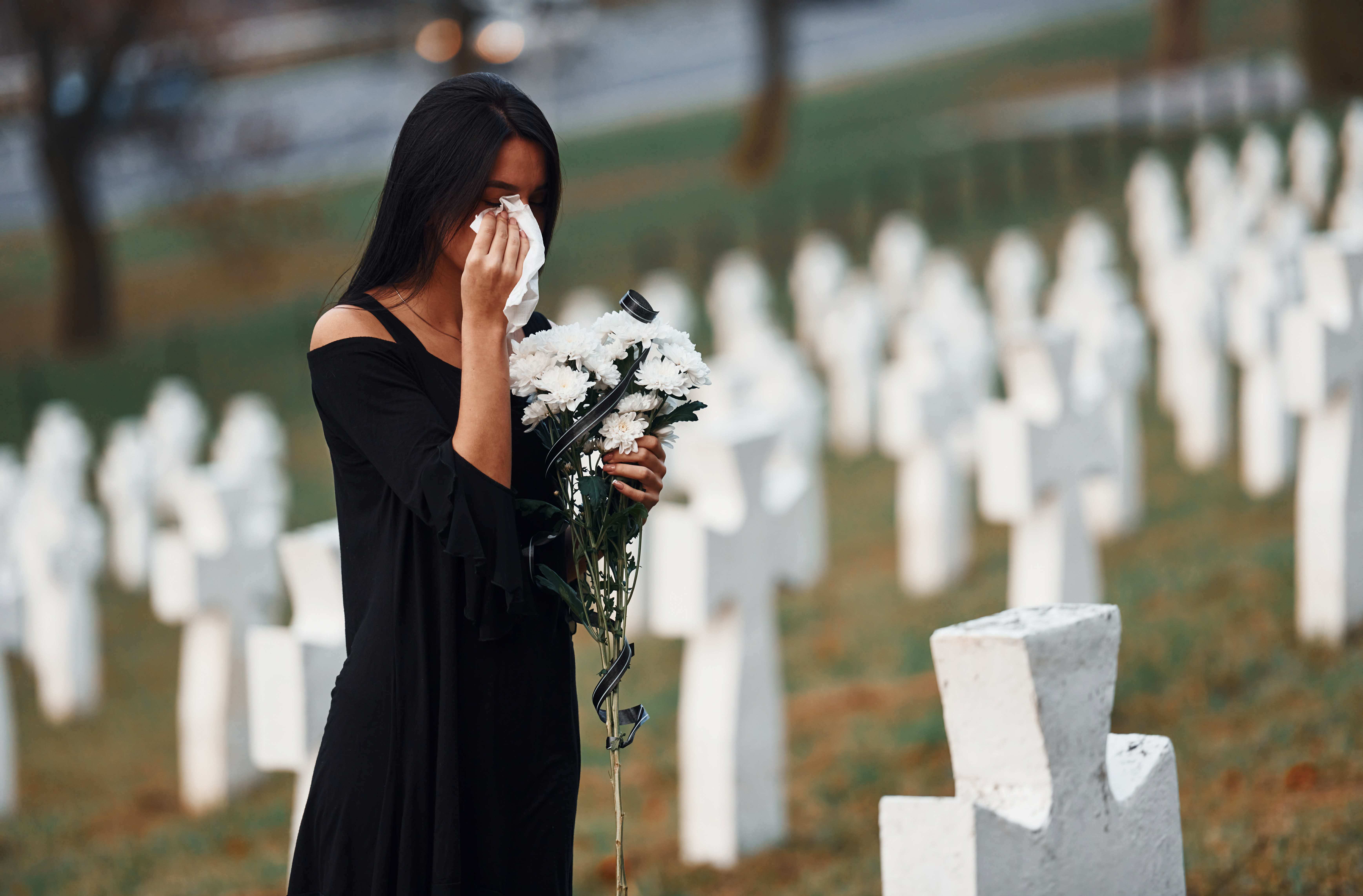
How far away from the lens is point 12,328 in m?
21.6

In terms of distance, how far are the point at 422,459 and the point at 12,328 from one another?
2162 cm

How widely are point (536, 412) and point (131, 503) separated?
26.9 feet

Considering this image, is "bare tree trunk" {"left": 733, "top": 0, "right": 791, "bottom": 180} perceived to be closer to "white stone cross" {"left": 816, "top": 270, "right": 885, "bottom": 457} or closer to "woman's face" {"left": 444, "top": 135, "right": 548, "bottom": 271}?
"white stone cross" {"left": 816, "top": 270, "right": 885, "bottom": 457}

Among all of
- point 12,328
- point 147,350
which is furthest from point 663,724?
point 12,328

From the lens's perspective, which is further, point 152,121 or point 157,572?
point 152,121

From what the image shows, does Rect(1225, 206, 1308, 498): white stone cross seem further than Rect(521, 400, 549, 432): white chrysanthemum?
Yes

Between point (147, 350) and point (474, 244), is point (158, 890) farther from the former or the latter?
point (147, 350)

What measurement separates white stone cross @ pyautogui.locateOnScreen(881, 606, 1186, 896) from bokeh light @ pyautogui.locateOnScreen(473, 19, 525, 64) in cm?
1892

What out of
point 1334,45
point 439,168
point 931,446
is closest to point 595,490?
point 439,168

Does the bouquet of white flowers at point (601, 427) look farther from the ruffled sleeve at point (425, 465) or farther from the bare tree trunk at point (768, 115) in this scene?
the bare tree trunk at point (768, 115)

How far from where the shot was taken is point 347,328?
2363mm

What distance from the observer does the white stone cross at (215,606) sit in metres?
6.06

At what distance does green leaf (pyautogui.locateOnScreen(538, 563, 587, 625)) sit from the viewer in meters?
2.38

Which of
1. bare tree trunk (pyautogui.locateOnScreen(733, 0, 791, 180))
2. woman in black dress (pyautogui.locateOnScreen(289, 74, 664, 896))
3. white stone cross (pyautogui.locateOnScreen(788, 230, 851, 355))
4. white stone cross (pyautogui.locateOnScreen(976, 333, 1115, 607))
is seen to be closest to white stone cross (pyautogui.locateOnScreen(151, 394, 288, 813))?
white stone cross (pyautogui.locateOnScreen(976, 333, 1115, 607))
